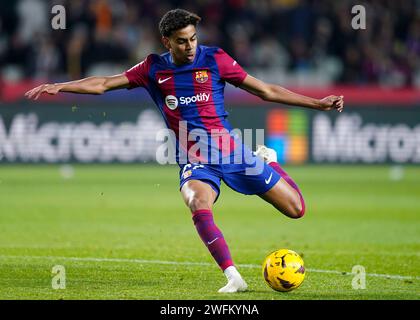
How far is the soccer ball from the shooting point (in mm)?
7746

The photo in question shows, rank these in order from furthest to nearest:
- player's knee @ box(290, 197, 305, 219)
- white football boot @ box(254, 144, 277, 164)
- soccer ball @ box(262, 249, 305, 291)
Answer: white football boot @ box(254, 144, 277, 164)
player's knee @ box(290, 197, 305, 219)
soccer ball @ box(262, 249, 305, 291)

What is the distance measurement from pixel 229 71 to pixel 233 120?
42.8 ft

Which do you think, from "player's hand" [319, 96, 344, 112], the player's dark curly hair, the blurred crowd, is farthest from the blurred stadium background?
the player's dark curly hair

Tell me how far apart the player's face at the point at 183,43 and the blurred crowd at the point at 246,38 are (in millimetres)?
15056

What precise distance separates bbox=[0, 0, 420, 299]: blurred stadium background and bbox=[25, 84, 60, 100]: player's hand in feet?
12.6

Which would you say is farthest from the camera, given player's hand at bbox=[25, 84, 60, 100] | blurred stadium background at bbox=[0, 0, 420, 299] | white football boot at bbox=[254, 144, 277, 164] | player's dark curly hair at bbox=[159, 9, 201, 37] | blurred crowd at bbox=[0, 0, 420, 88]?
blurred crowd at bbox=[0, 0, 420, 88]

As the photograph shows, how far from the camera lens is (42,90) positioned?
25.9ft

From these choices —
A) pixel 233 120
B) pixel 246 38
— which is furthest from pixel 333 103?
pixel 246 38

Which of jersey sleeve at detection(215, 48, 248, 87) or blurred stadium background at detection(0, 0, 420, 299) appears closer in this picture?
jersey sleeve at detection(215, 48, 248, 87)

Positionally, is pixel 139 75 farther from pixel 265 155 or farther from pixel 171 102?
pixel 265 155

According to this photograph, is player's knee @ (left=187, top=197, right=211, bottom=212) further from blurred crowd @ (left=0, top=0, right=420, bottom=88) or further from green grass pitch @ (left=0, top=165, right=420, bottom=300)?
blurred crowd @ (left=0, top=0, right=420, bottom=88)

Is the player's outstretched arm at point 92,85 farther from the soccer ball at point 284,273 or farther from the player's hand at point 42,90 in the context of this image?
the soccer ball at point 284,273
